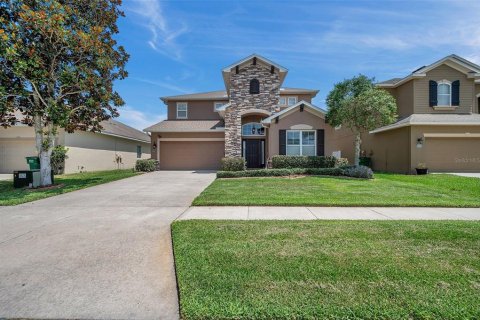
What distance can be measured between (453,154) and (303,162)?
32.9 feet

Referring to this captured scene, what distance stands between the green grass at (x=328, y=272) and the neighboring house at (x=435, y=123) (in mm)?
13162

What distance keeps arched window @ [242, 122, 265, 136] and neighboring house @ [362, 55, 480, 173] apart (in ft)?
29.3

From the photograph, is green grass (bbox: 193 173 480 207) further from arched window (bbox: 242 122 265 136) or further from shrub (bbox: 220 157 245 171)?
arched window (bbox: 242 122 265 136)

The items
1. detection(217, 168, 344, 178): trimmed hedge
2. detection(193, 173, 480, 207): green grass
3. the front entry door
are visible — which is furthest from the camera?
the front entry door

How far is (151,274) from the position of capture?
126 inches

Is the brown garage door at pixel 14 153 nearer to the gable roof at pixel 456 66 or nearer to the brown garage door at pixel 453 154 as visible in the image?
the brown garage door at pixel 453 154

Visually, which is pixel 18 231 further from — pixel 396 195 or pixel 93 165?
pixel 93 165

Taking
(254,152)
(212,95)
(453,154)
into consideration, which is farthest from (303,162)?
(212,95)

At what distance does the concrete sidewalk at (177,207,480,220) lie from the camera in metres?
5.74

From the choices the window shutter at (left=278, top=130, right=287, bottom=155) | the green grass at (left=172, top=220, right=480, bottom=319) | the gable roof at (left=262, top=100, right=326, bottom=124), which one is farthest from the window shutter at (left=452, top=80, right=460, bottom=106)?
the green grass at (left=172, top=220, right=480, bottom=319)

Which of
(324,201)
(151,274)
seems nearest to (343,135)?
(324,201)

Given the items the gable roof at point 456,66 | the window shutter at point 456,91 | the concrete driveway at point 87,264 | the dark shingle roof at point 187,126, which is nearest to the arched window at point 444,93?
the window shutter at point 456,91

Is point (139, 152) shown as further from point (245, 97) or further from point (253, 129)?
point (245, 97)

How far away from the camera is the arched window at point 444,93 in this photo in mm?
17031
